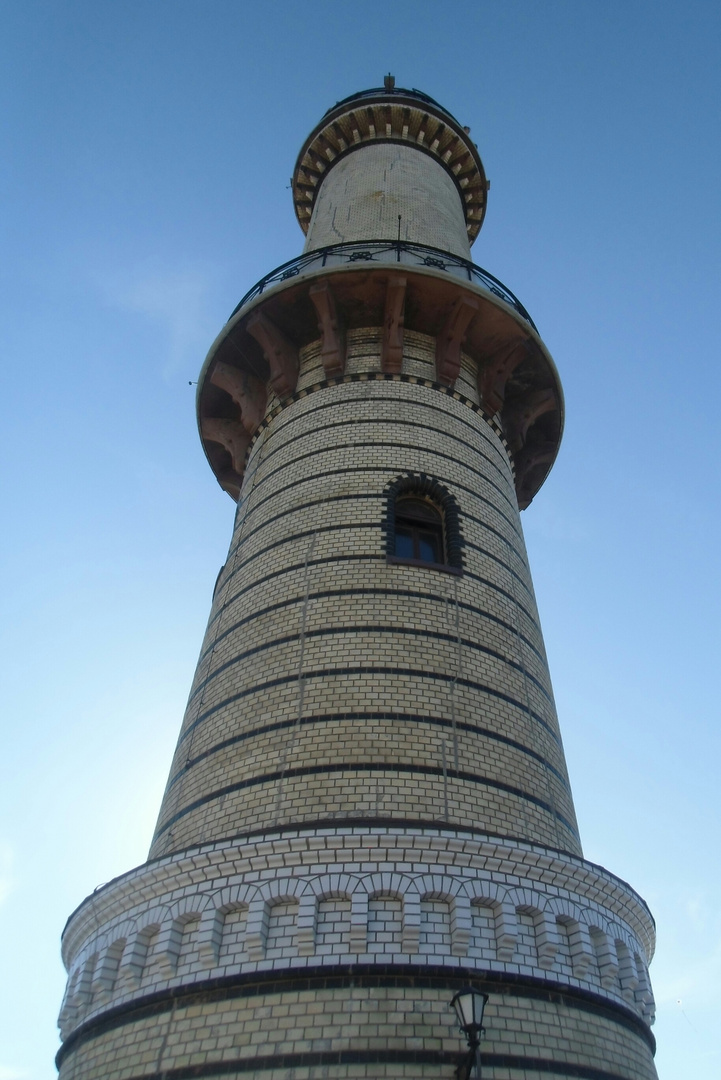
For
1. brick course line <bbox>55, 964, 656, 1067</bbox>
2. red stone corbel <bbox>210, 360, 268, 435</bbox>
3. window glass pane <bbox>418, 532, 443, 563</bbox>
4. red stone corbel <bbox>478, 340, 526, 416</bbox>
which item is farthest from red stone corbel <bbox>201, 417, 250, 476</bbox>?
brick course line <bbox>55, 964, 656, 1067</bbox>

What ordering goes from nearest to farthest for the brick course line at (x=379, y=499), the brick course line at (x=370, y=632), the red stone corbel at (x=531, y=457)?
the brick course line at (x=370, y=632)
the brick course line at (x=379, y=499)
the red stone corbel at (x=531, y=457)

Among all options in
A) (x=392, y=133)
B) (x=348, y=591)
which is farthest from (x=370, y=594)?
(x=392, y=133)

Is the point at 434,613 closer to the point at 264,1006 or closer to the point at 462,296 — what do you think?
the point at 264,1006

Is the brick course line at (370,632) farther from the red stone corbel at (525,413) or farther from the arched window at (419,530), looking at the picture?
the red stone corbel at (525,413)

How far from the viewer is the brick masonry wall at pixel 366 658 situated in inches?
242

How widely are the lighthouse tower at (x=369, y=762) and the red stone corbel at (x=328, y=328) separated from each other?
3 centimetres

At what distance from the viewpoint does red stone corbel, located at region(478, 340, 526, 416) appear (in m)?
10.6

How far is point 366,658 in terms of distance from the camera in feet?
22.4

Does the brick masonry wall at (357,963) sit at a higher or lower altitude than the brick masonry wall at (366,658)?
lower

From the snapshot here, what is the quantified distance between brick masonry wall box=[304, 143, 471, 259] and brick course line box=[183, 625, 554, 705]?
22.8 ft

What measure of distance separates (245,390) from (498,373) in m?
3.23

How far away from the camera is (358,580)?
Answer: 7.52 m

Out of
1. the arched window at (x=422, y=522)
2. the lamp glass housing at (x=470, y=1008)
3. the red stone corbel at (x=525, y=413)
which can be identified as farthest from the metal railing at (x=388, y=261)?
the lamp glass housing at (x=470, y=1008)

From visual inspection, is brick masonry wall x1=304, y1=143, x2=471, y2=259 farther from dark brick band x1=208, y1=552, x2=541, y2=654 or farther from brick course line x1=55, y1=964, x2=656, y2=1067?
brick course line x1=55, y1=964, x2=656, y2=1067
